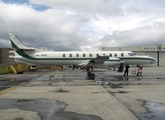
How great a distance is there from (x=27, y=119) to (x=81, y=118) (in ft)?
6.00

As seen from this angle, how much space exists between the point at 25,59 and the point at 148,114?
19.5 metres

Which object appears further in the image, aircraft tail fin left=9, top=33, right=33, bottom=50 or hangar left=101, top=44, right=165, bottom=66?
hangar left=101, top=44, right=165, bottom=66

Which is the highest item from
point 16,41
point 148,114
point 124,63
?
point 16,41

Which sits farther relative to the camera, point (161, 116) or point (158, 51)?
point (158, 51)

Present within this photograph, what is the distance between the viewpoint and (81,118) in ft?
22.4

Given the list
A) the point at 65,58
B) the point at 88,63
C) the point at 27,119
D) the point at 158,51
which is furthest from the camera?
the point at 158,51

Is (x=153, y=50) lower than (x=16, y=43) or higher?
higher

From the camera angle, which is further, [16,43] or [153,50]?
[153,50]

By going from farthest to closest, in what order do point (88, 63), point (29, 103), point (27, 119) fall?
point (88, 63) < point (29, 103) < point (27, 119)

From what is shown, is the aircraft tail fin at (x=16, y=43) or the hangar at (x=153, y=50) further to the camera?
the hangar at (x=153, y=50)

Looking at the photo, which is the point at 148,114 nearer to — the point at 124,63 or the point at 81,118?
the point at 81,118

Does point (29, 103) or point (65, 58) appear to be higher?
point (65, 58)

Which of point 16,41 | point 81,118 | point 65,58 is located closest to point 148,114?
point 81,118

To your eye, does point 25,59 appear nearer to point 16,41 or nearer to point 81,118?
point 16,41
